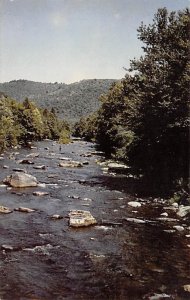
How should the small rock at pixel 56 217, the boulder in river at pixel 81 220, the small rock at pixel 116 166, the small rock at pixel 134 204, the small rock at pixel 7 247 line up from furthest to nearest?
1. the small rock at pixel 116 166
2. the small rock at pixel 134 204
3. the small rock at pixel 56 217
4. the boulder in river at pixel 81 220
5. the small rock at pixel 7 247

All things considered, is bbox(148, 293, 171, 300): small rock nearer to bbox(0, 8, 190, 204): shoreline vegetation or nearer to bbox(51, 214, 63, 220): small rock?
bbox(51, 214, 63, 220): small rock

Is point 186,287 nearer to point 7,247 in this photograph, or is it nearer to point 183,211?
point 7,247

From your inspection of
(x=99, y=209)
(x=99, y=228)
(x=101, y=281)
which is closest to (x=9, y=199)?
(x=99, y=209)

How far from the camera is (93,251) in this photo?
1431 cm

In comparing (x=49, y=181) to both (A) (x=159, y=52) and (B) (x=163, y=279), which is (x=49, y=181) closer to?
(A) (x=159, y=52)

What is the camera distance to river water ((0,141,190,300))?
11023 mm

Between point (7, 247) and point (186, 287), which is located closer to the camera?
point (186, 287)

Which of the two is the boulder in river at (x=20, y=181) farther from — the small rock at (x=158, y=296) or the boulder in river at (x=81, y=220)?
the small rock at (x=158, y=296)

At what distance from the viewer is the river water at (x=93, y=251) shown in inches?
434

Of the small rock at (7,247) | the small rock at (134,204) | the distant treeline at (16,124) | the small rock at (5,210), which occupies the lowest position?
the small rock at (7,247)

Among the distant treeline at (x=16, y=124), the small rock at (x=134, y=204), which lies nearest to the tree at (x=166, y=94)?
the small rock at (x=134, y=204)

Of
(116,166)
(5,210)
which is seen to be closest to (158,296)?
(5,210)

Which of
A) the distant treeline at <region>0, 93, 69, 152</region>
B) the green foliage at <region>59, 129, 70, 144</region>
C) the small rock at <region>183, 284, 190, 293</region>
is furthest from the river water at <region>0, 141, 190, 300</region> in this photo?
the green foliage at <region>59, 129, 70, 144</region>

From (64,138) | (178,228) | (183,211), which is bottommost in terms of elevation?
(178,228)
